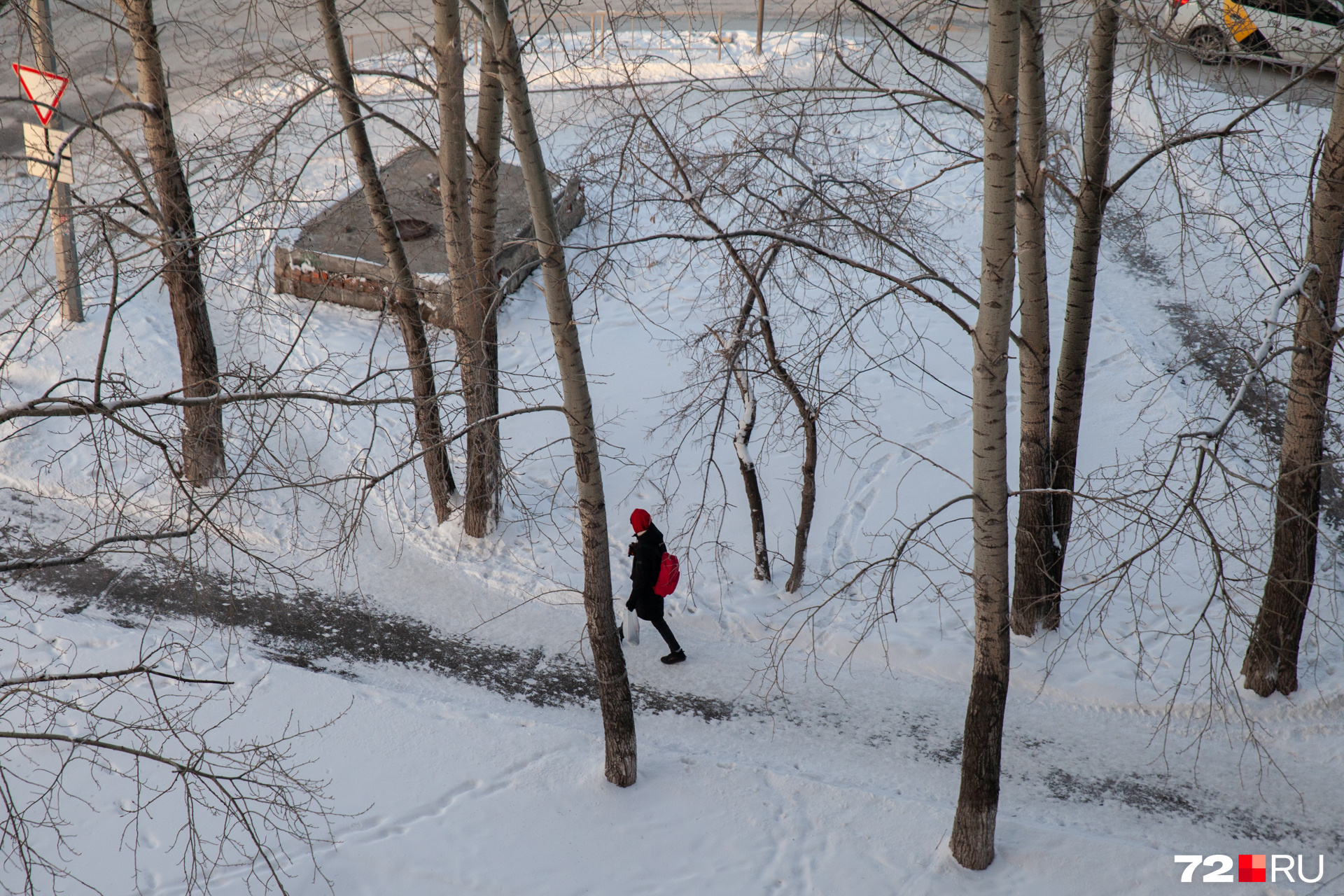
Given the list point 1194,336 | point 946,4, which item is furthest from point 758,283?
point 1194,336

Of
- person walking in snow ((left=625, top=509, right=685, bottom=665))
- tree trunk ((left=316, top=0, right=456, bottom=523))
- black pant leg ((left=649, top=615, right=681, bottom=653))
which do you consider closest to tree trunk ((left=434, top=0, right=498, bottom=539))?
tree trunk ((left=316, top=0, right=456, bottom=523))

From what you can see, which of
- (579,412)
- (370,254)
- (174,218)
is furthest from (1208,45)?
(370,254)

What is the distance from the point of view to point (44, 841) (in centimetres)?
613

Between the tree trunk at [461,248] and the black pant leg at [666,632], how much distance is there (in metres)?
1.84

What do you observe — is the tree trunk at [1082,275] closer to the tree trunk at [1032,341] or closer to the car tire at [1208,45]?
the tree trunk at [1032,341]

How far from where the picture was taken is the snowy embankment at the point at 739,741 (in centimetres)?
637

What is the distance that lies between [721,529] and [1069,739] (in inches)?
149

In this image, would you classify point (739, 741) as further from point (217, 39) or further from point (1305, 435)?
point (217, 39)

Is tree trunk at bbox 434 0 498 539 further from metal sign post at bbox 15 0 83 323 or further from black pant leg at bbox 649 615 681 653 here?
metal sign post at bbox 15 0 83 323

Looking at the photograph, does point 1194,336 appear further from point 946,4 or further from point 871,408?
point 946,4

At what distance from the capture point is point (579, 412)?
620cm

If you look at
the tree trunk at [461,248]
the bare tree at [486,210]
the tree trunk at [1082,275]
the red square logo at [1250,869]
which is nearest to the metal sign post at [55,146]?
the tree trunk at [461,248]

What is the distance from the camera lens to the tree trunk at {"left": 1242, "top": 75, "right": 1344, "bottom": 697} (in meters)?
6.85

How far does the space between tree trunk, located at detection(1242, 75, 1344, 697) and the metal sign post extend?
334 inches
